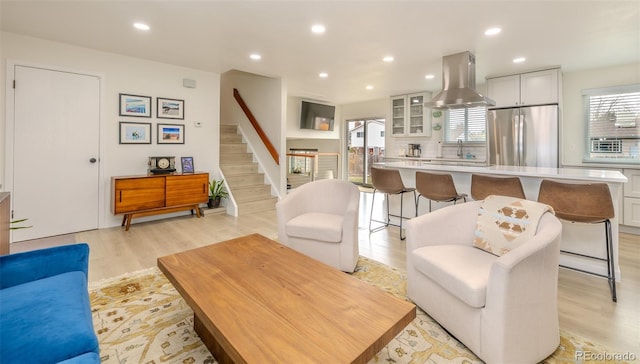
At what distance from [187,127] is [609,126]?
6.68 m

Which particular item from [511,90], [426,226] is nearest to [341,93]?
[511,90]

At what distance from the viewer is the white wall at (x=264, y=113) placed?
226 inches

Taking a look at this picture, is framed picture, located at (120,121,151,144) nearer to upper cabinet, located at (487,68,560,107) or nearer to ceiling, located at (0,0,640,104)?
ceiling, located at (0,0,640,104)

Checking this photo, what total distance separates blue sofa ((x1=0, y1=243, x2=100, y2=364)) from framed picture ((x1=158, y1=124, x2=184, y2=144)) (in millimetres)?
3358

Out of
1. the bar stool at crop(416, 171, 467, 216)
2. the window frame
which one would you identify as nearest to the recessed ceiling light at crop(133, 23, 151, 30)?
the bar stool at crop(416, 171, 467, 216)

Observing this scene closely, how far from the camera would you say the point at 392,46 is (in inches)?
150

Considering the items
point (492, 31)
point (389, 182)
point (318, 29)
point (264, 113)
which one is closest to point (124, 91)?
point (264, 113)

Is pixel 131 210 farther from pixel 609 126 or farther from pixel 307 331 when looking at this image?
pixel 609 126

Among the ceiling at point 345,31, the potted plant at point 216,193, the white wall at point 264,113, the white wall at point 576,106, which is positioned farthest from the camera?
the white wall at point 264,113

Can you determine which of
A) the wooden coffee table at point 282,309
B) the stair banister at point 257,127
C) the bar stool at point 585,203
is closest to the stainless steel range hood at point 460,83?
the bar stool at point 585,203

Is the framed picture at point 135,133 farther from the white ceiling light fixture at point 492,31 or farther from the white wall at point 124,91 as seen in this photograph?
the white ceiling light fixture at point 492,31

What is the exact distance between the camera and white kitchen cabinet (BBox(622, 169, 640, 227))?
407 cm

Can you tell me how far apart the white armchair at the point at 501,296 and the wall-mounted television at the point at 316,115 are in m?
6.13

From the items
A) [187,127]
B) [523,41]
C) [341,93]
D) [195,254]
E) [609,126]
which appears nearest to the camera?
[195,254]
